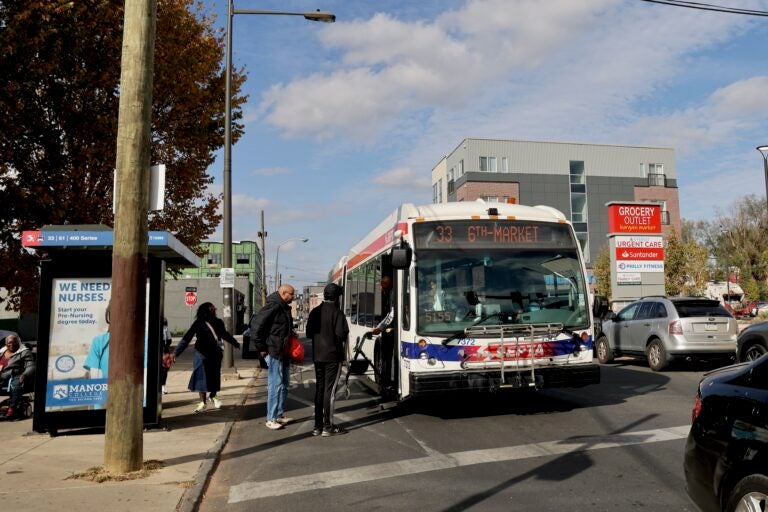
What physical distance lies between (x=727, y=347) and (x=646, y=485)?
970cm

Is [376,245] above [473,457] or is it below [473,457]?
above

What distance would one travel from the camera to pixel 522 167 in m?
54.1

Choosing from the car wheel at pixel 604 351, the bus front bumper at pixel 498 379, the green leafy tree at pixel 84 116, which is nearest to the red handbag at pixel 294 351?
the bus front bumper at pixel 498 379

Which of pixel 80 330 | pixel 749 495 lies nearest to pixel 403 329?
pixel 80 330

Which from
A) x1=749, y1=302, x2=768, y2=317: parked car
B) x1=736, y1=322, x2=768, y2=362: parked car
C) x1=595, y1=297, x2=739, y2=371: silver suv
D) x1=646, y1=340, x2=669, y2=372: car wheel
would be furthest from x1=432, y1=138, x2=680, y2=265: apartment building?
x1=736, y1=322, x2=768, y2=362: parked car

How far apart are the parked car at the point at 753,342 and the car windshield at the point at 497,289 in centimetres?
446

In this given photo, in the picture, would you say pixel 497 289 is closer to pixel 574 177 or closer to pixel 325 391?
pixel 325 391

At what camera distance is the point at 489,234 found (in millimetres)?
9117

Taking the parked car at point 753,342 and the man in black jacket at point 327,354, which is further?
the parked car at point 753,342

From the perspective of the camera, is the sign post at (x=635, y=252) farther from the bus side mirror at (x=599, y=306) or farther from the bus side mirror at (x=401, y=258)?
the bus side mirror at (x=401, y=258)

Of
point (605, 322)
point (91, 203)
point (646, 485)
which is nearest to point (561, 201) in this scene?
point (605, 322)

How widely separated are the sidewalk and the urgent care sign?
1951 cm

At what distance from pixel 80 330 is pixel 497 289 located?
5.51m

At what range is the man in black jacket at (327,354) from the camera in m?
8.45
